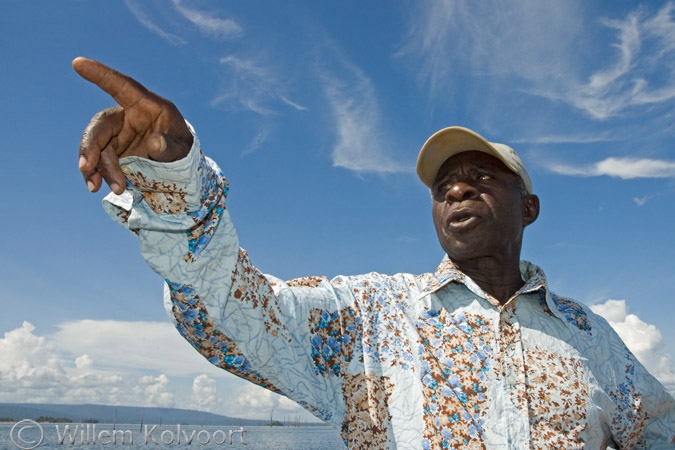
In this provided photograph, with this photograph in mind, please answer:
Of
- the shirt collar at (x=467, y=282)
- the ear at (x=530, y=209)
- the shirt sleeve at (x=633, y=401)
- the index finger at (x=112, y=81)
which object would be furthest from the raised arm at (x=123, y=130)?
the shirt sleeve at (x=633, y=401)

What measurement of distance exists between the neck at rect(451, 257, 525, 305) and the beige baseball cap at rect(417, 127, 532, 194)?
22.6 inches

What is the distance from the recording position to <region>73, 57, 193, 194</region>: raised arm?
1.61m

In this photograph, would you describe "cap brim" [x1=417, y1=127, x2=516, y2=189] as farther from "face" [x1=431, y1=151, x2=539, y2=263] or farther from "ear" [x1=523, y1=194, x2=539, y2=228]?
"ear" [x1=523, y1=194, x2=539, y2=228]

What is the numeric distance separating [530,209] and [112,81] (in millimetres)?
2818

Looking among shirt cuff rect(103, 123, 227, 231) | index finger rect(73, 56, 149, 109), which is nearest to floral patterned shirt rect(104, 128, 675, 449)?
shirt cuff rect(103, 123, 227, 231)

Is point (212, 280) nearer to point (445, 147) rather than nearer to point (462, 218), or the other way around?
point (462, 218)

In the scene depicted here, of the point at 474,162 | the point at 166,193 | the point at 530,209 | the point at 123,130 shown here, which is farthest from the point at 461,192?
the point at 123,130

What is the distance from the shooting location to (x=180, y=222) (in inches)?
79.2

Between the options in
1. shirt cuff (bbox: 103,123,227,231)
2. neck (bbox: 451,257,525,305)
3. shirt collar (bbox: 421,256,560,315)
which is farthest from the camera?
neck (bbox: 451,257,525,305)

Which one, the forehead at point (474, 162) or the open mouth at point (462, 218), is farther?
the forehead at point (474, 162)

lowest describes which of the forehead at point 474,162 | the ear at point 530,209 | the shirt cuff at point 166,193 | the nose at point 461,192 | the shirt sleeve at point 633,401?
the shirt sleeve at point 633,401

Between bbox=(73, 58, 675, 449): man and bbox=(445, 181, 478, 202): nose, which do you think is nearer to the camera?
bbox=(73, 58, 675, 449): man

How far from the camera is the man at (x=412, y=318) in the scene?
6.42 ft

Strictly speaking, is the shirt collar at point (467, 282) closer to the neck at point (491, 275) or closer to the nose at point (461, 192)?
the neck at point (491, 275)
